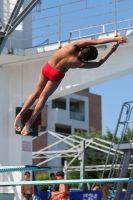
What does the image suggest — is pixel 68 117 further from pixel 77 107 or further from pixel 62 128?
pixel 77 107

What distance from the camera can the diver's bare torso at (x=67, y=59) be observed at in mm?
6395

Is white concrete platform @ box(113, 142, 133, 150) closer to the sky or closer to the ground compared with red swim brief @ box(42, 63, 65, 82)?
closer to the ground

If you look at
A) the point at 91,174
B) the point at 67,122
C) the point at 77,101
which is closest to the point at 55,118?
the point at 67,122

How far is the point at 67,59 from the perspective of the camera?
646 centimetres

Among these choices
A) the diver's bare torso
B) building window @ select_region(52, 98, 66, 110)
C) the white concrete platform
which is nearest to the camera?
Result: the diver's bare torso

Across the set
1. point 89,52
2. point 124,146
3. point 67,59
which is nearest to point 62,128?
point 124,146

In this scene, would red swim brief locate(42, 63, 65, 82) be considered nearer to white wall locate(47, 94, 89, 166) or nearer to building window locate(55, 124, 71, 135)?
white wall locate(47, 94, 89, 166)

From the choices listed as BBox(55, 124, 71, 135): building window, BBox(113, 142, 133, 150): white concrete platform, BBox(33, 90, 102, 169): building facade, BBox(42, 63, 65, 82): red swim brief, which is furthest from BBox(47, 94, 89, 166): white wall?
BBox(42, 63, 65, 82): red swim brief

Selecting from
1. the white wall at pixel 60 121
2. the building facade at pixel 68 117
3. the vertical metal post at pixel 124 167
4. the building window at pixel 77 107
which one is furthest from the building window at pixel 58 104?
the vertical metal post at pixel 124 167

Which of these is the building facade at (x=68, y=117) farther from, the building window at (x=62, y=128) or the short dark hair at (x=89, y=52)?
the short dark hair at (x=89, y=52)

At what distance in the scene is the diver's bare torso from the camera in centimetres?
639

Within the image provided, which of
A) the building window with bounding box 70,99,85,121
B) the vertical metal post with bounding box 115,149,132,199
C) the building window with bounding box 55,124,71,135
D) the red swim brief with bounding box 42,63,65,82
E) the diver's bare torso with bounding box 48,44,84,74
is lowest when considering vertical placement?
the vertical metal post with bounding box 115,149,132,199

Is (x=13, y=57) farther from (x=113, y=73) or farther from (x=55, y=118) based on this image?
(x=55, y=118)

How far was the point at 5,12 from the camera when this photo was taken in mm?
12328
